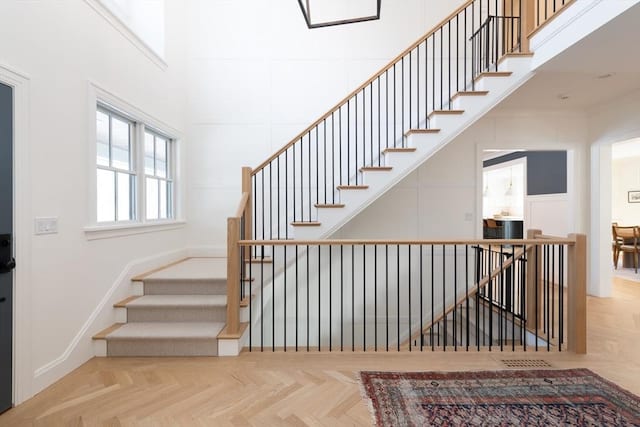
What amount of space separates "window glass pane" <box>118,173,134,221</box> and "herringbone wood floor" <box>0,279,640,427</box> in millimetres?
1606

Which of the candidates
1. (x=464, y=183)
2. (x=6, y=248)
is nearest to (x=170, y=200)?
(x=6, y=248)

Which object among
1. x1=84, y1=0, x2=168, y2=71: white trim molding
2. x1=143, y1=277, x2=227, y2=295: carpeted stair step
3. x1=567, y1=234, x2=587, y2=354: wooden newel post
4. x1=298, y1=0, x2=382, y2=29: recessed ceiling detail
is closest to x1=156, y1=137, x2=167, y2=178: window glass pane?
x1=84, y1=0, x2=168, y2=71: white trim molding

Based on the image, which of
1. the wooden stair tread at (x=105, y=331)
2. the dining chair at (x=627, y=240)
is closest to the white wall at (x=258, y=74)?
the wooden stair tread at (x=105, y=331)

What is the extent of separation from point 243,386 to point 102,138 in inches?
112

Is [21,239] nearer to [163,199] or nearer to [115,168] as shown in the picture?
[115,168]

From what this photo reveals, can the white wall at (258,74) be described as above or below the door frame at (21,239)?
above

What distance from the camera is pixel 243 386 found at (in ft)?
8.21

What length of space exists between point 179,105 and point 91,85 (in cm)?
205

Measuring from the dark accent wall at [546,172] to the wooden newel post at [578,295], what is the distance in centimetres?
434

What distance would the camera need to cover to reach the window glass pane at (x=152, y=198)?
176 inches

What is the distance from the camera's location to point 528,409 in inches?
86.7

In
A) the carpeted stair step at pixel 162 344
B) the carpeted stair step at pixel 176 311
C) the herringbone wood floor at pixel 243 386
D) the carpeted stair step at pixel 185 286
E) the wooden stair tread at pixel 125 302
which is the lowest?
the herringbone wood floor at pixel 243 386

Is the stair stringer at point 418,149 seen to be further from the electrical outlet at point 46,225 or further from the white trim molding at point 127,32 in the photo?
the white trim molding at point 127,32

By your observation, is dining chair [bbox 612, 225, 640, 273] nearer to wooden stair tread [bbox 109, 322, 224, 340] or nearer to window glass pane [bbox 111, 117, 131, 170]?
wooden stair tread [bbox 109, 322, 224, 340]
